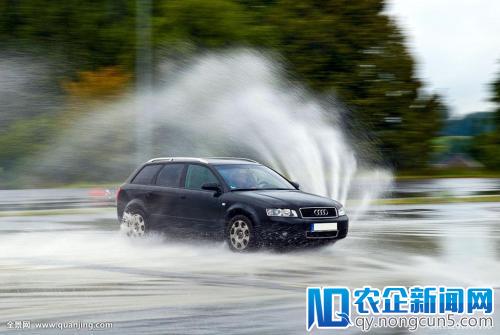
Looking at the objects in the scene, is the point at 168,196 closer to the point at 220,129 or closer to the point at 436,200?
the point at 436,200

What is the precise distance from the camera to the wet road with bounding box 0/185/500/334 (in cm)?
901

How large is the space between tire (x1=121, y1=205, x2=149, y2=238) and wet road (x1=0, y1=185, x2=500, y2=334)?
156mm

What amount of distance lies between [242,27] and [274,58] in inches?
107

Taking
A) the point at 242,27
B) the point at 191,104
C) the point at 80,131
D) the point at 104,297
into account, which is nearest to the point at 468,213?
the point at 104,297

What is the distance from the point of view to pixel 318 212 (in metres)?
14.6

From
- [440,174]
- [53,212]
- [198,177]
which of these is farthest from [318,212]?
[440,174]

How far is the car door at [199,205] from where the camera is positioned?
15.0 meters

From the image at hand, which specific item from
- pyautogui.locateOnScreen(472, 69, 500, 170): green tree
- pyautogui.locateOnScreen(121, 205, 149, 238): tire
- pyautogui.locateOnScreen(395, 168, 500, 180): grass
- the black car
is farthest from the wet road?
pyautogui.locateOnScreen(472, 69, 500, 170): green tree

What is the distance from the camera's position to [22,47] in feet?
183

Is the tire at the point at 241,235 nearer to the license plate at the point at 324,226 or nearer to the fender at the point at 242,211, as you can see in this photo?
the fender at the point at 242,211

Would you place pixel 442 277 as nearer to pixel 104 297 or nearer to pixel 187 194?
pixel 104 297

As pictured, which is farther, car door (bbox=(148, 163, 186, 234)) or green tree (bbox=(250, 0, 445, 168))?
green tree (bbox=(250, 0, 445, 168))

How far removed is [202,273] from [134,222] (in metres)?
4.54

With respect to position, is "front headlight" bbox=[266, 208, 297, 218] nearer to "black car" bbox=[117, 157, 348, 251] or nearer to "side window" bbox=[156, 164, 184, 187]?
"black car" bbox=[117, 157, 348, 251]
